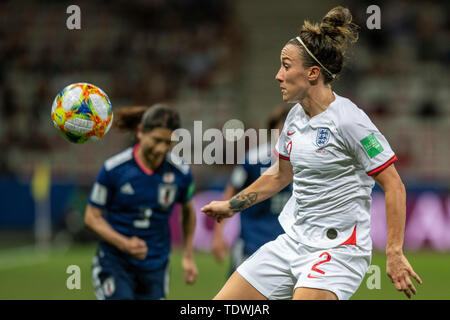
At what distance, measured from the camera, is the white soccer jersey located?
3.89 m

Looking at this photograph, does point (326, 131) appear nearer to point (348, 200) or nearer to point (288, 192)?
point (348, 200)

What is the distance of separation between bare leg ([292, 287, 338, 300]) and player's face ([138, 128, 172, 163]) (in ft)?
6.83

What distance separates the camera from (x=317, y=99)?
4121 millimetres

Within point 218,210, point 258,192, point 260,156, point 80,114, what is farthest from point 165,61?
point 218,210

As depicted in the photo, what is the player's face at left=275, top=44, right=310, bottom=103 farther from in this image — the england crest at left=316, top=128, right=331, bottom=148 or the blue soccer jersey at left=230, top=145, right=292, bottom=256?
the blue soccer jersey at left=230, top=145, right=292, bottom=256

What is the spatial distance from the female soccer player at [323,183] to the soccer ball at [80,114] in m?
1.14

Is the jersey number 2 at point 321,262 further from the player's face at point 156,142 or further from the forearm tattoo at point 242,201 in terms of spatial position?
the player's face at point 156,142

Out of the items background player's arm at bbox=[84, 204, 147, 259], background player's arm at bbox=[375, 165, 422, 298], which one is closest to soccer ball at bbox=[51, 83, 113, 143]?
background player's arm at bbox=[84, 204, 147, 259]

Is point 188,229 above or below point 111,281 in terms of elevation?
above

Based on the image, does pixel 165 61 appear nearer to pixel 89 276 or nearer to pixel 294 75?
pixel 89 276

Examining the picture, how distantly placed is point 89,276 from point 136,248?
4.97 metres

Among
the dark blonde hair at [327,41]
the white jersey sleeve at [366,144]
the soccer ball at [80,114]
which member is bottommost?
the white jersey sleeve at [366,144]

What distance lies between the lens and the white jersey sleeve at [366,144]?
383 centimetres

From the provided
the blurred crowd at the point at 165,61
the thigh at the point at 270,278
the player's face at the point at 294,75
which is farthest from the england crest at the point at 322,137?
the blurred crowd at the point at 165,61
